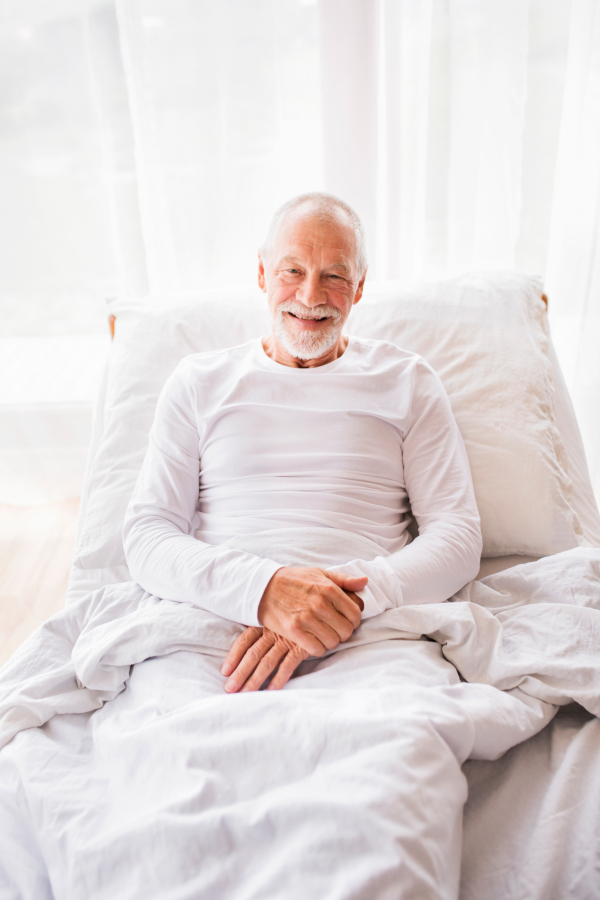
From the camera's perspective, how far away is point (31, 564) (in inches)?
87.5

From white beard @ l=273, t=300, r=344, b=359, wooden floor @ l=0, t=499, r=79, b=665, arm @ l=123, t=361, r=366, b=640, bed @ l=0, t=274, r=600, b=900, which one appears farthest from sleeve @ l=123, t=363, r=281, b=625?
wooden floor @ l=0, t=499, r=79, b=665

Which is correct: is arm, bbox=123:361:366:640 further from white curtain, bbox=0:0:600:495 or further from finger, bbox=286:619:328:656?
white curtain, bbox=0:0:600:495

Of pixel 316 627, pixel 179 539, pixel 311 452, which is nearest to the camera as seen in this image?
pixel 316 627

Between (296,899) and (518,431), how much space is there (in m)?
1.03

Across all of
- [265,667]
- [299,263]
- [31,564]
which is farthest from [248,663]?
[31,564]

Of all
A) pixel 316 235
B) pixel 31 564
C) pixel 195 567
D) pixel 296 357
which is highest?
pixel 316 235

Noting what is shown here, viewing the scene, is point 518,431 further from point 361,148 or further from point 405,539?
point 361,148

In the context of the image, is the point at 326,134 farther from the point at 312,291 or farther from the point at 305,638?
the point at 305,638

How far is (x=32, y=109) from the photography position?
2.00m

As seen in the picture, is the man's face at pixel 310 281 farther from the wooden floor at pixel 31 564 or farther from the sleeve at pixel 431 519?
the wooden floor at pixel 31 564

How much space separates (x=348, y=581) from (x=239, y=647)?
0.20 m

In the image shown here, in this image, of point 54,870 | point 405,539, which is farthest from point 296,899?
point 405,539

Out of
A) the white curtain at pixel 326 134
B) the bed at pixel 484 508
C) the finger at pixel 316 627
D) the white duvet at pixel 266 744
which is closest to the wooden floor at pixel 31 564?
the bed at pixel 484 508

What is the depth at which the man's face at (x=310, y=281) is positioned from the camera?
50.8 inches
